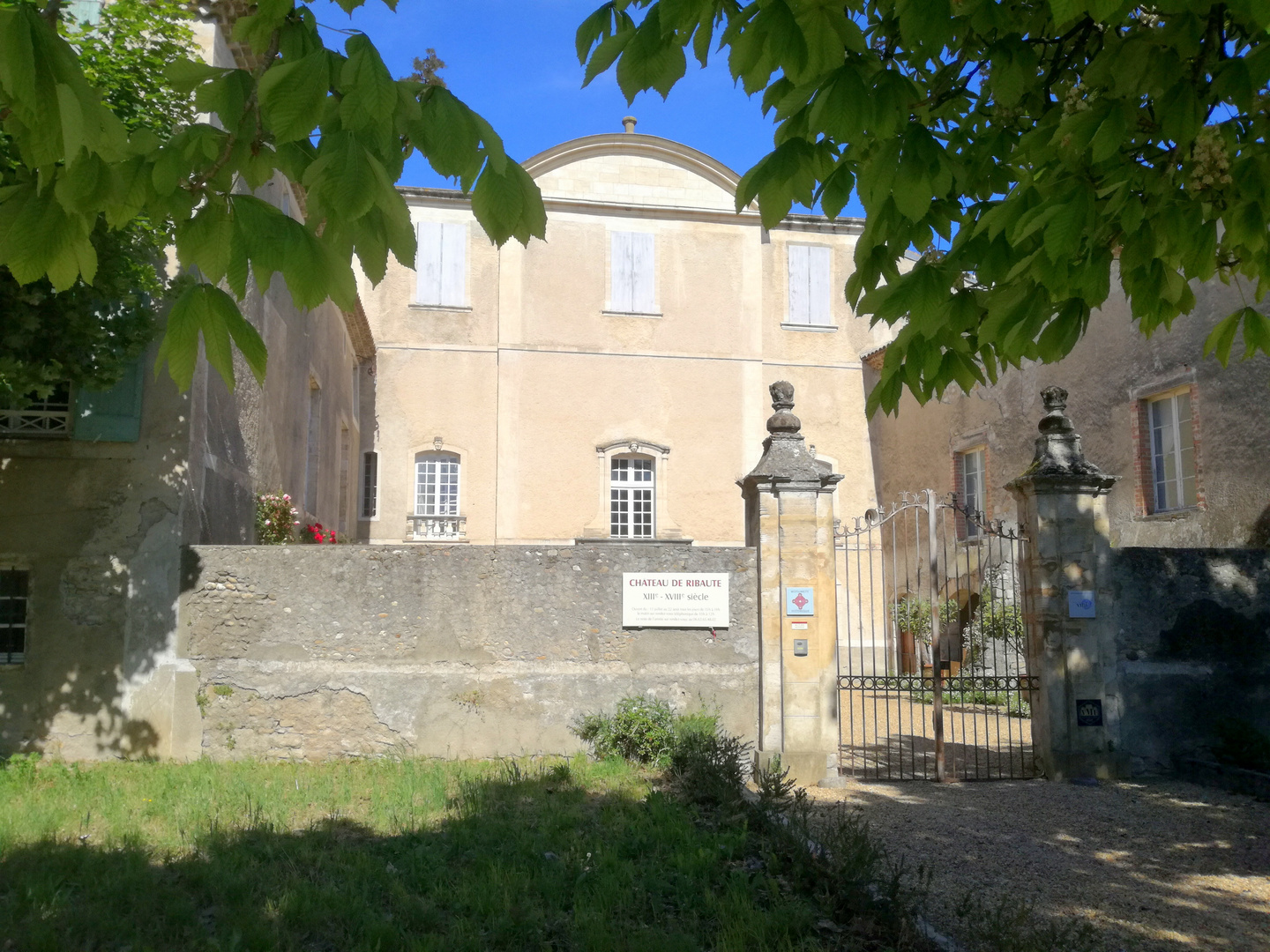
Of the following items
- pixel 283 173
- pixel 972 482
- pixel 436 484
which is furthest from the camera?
pixel 436 484

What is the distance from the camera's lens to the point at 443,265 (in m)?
19.4

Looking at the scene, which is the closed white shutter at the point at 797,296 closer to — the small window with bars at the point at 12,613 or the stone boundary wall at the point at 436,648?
the stone boundary wall at the point at 436,648

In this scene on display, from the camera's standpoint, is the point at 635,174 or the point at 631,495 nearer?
the point at 631,495

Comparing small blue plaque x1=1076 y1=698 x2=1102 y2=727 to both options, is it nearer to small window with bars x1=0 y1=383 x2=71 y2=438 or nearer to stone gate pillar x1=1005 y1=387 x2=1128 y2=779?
stone gate pillar x1=1005 y1=387 x2=1128 y2=779

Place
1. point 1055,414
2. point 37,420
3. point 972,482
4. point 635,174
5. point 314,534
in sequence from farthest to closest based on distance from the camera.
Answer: point 635,174, point 972,482, point 314,534, point 1055,414, point 37,420

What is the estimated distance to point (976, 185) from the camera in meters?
4.14

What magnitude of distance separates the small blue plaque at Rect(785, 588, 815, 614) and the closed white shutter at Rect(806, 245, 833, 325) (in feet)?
41.9

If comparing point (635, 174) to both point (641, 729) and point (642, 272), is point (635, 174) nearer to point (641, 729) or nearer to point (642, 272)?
point (642, 272)

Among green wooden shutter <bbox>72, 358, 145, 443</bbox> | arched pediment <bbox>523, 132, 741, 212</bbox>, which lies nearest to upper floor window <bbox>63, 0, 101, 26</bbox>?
green wooden shutter <bbox>72, 358, 145, 443</bbox>

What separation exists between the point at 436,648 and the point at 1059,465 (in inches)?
227

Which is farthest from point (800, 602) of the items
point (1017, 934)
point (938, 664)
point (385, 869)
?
point (1017, 934)

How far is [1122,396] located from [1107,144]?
12820 mm

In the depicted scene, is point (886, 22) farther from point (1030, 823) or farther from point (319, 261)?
point (1030, 823)

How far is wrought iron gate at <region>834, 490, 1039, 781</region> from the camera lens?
8953 millimetres
